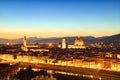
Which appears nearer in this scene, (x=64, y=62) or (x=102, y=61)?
(x=102, y=61)

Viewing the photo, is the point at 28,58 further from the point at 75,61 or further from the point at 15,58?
the point at 75,61

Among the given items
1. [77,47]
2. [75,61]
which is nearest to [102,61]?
[75,61]

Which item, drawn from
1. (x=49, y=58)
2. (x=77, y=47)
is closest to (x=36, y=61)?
(x=49, y=58)

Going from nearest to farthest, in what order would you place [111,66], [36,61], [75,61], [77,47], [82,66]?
[111,66], [82,66], [75,61], [36,61], [77,47]

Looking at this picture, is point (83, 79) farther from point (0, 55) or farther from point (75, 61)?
point (0, 55)

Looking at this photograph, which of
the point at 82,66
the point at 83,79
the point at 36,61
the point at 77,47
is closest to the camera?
the point at 83,79

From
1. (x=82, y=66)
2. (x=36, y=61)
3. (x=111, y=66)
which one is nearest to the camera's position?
(x=111, y=66)

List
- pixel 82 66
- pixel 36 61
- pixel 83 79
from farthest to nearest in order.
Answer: pixel 36 61, pixel 82 66, pixel 83 79

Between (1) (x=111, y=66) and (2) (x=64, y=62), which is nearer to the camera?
→ (1) (x=111, y=66)
